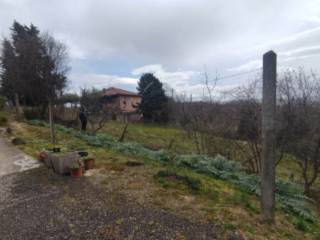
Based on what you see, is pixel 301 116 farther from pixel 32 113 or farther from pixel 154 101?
pixel 154 101

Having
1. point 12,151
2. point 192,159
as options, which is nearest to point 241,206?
point 192,159

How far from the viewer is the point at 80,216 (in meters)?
3.40

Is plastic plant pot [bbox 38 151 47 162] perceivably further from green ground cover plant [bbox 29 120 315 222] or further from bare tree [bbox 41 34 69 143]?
bare tree [bbox 41 34 69 143]

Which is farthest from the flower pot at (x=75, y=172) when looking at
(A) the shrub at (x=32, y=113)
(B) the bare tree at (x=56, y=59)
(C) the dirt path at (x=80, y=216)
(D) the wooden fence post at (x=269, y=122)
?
(A) the shrub at (x=32, y=113)

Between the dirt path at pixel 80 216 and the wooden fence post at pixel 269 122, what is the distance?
93 cm

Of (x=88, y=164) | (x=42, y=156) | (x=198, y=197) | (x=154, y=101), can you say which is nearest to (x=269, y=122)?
(x=198, y=197)

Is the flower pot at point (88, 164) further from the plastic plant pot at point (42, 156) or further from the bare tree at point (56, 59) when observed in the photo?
the bare tree at point (56, 59)

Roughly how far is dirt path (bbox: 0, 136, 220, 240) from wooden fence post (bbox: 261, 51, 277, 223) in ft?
3.04

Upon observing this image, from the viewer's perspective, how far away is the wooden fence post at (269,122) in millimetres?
3059

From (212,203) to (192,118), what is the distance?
565 cm

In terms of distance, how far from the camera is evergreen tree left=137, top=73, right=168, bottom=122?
25.3 meters

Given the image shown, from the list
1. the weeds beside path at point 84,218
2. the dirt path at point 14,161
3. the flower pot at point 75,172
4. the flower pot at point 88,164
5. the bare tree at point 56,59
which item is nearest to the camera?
the weeds beside path at point 84,218

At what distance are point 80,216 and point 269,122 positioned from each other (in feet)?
9.49

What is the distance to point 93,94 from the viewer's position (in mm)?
12797
